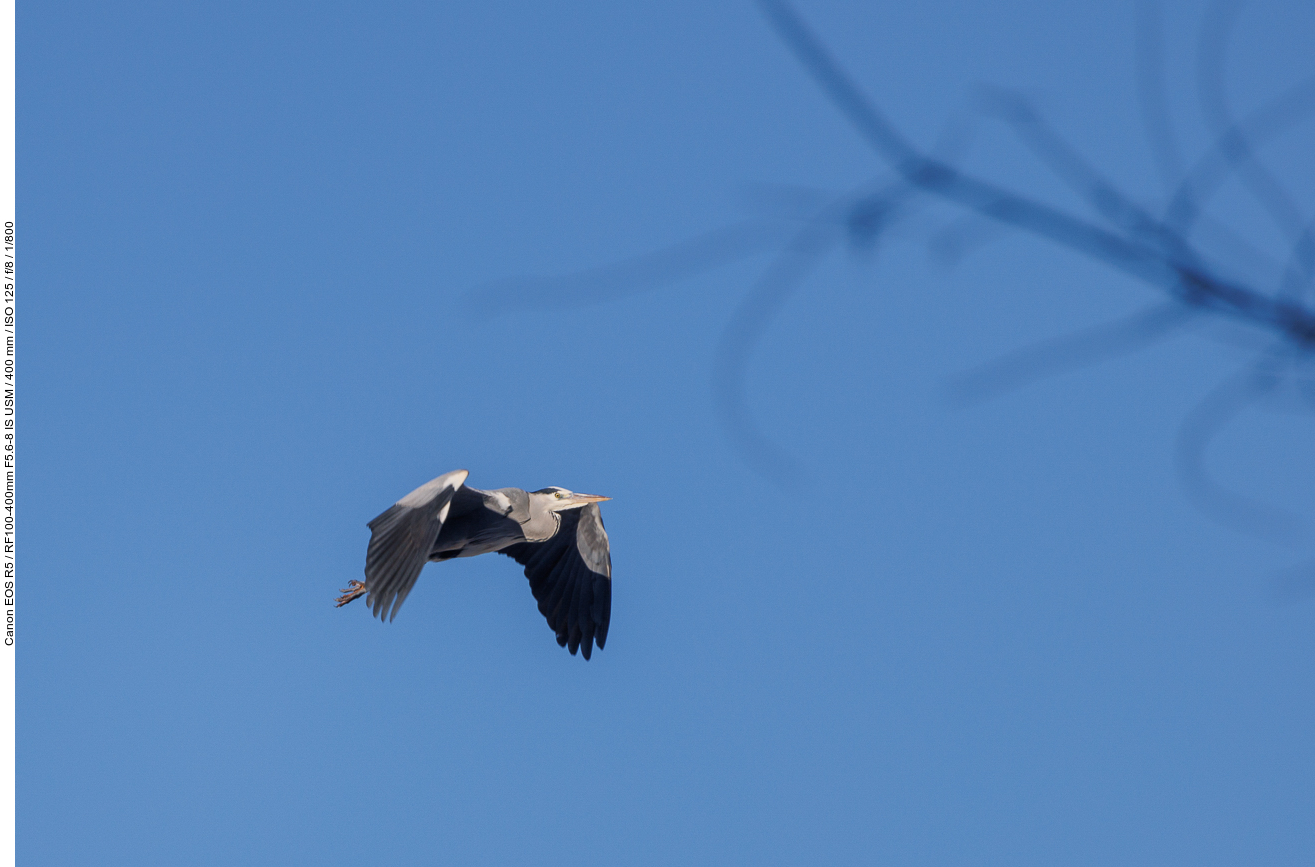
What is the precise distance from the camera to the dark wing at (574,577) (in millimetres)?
15500

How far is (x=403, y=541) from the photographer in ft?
38.0

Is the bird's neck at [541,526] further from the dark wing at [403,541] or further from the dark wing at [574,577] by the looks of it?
the dark wing at [403,541]

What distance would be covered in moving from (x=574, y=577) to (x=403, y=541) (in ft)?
14.2

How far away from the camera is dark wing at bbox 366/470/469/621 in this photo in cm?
1114

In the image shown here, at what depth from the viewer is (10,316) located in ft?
49.7

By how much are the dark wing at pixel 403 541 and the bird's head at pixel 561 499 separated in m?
2.64

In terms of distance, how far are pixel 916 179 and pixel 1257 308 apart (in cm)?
53

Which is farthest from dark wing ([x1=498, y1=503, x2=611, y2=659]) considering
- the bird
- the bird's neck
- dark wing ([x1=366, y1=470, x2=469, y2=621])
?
dark wing ([x1=366, y1=470, x2=469, y2=621])

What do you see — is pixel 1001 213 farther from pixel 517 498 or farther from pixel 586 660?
pixel 586 660

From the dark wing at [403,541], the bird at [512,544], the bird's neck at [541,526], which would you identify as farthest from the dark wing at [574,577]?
the dark wing at [403,541]

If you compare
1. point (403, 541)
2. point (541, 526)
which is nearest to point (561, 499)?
point (541, 526)

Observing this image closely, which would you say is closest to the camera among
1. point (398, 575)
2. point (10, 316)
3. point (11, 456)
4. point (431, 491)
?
point (398, 575)

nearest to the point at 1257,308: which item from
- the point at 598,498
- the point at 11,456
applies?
the point at 598,498

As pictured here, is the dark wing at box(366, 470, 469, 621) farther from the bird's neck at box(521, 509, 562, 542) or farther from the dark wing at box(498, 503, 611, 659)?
the dark wing at box(498, 503, 611, 659)
